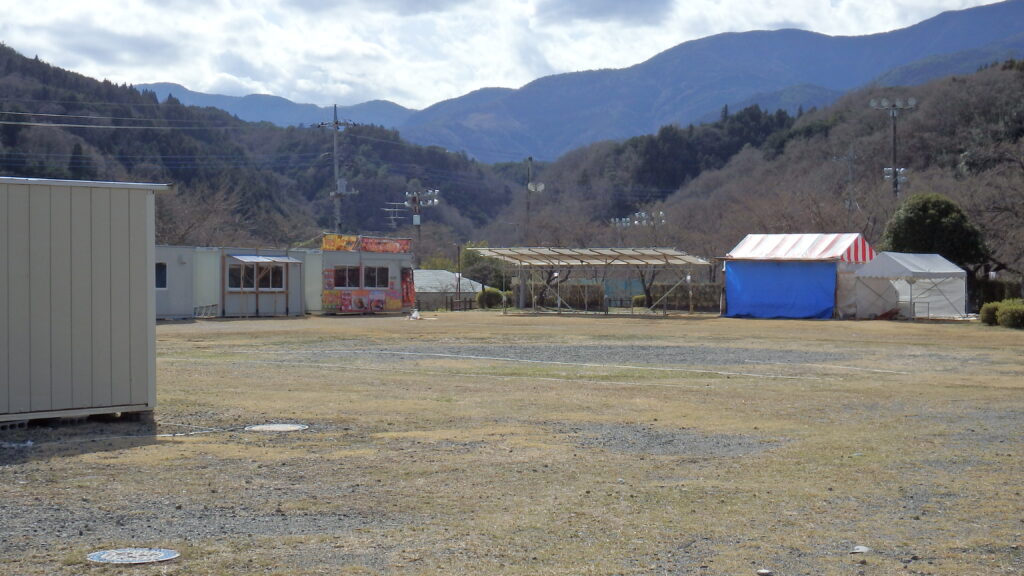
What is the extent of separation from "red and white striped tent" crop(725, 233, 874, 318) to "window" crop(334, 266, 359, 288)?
14880mm

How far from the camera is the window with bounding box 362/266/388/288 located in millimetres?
41537

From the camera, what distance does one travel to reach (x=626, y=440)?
942cm

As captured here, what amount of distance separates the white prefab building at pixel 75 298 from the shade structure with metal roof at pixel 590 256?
28727 mm

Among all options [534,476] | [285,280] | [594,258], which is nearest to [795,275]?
[594,258]

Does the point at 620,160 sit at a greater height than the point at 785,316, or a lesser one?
greater

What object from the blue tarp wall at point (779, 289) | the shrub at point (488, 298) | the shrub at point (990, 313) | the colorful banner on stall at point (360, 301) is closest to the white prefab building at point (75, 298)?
the shrub at point (990, 313)

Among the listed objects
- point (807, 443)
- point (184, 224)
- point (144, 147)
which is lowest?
point (807, 443)

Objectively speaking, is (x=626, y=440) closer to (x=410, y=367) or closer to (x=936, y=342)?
(x=410, y=367)

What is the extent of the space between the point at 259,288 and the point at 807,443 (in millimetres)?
31577

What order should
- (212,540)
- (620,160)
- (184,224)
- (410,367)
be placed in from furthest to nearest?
(620,160) < (184,224) < (410,367) < (212,540)

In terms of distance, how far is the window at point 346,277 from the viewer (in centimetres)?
4081

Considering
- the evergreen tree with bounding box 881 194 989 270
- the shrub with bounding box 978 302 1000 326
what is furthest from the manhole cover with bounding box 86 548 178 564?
the evergreen tree with bounding box 881 194 989 270

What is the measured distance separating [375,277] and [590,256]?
8874 mm

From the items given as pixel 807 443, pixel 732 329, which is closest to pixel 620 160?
pixel 732 329
